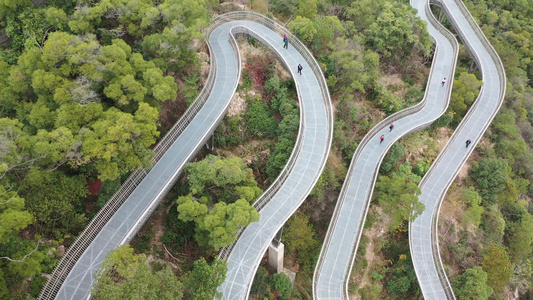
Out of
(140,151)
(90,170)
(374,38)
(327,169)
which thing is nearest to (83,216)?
(90,170)

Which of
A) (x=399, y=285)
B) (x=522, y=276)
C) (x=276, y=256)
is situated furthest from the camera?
(x=522, y=276)

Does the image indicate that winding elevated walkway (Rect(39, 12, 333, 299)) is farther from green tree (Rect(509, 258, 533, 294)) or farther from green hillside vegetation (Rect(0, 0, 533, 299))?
green tree (Rect(509, 258, 533, 294))

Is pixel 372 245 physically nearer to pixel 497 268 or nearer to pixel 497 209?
pixel 497 268

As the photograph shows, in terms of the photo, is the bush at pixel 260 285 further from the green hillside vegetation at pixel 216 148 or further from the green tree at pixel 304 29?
the green tree at pixel 304 29

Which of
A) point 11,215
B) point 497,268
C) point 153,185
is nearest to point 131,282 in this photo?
point 11,215

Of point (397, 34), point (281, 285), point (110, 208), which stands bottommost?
point (281, 285)

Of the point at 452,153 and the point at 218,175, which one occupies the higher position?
the point at 452,153

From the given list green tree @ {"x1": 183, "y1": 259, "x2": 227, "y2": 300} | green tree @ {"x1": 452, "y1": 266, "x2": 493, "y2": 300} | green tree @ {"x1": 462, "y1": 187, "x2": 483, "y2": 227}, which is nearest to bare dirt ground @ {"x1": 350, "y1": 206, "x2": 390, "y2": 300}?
green tree @ {"x1": 452, "y1": 266, "x2": 493, "y2": 300}
